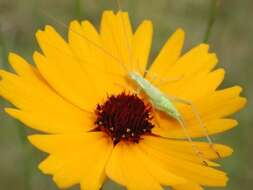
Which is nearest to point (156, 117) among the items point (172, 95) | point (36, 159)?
point (172, 95)

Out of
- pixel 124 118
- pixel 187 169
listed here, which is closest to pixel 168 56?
pixel 124 118


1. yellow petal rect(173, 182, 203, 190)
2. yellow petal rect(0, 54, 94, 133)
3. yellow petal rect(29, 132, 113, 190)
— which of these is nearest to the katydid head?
yellow petal rect(0, 54, 94, 133)

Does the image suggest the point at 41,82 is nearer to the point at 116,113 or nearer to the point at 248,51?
the point at 116,113

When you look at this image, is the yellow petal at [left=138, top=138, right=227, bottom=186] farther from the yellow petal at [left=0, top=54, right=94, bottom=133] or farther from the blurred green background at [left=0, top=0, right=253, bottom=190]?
the blurred green background at [left=0, top=0, right=253, bottom=190]

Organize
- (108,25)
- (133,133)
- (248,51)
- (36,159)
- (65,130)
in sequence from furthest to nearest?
(248,51) → (36,159) → (108,25) → (133,133) → (65,130)

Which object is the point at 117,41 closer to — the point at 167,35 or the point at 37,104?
the point at 37,104

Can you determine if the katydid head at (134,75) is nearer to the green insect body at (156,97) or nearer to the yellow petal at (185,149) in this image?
the green insect body at (156,97)

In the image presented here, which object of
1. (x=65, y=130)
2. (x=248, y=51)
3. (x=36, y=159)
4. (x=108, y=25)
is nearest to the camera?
(x=65, y=130)
